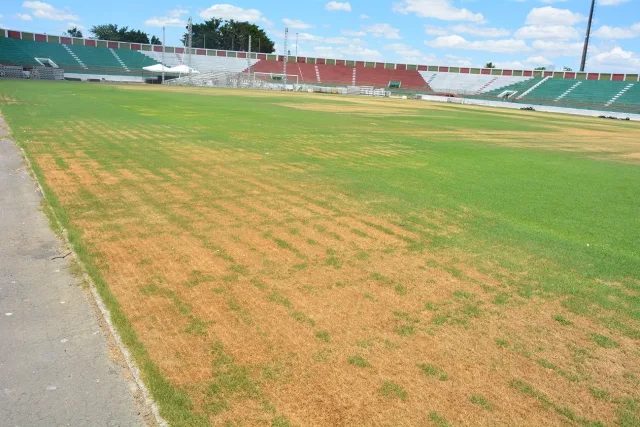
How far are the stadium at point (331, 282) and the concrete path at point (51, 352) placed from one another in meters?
0.03

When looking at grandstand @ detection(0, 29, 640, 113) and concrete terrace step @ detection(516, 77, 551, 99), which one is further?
concrete terrace step @ detection(516, 77, 551, 99)

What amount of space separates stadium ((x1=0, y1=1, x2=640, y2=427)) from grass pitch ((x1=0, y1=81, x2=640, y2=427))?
0.09 feet

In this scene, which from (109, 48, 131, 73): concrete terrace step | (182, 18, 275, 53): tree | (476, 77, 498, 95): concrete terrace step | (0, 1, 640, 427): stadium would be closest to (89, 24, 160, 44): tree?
(182, 18, 275, 53): tree

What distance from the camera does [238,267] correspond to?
22.1 feet

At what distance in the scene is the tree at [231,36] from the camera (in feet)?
377

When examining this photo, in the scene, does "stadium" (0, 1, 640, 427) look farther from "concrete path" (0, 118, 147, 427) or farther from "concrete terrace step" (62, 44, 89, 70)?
"concrete terrace step" (62, 44, 89, 70)

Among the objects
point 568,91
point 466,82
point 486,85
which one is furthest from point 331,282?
point 466,82

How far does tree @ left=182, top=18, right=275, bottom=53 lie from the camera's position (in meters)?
115

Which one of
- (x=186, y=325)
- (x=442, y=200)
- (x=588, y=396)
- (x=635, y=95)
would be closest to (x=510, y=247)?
(x=442, y=200)

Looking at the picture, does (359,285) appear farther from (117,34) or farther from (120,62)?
(117,34)

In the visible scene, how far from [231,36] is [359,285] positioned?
4701 inches

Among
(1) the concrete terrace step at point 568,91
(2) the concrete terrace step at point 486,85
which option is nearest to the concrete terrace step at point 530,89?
(1) the concrete terrace step at point 568,91

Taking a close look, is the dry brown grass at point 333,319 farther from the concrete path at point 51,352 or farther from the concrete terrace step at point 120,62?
the concrete terrace step at point 120,62

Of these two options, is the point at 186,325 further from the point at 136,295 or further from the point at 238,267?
the point at 238,267
